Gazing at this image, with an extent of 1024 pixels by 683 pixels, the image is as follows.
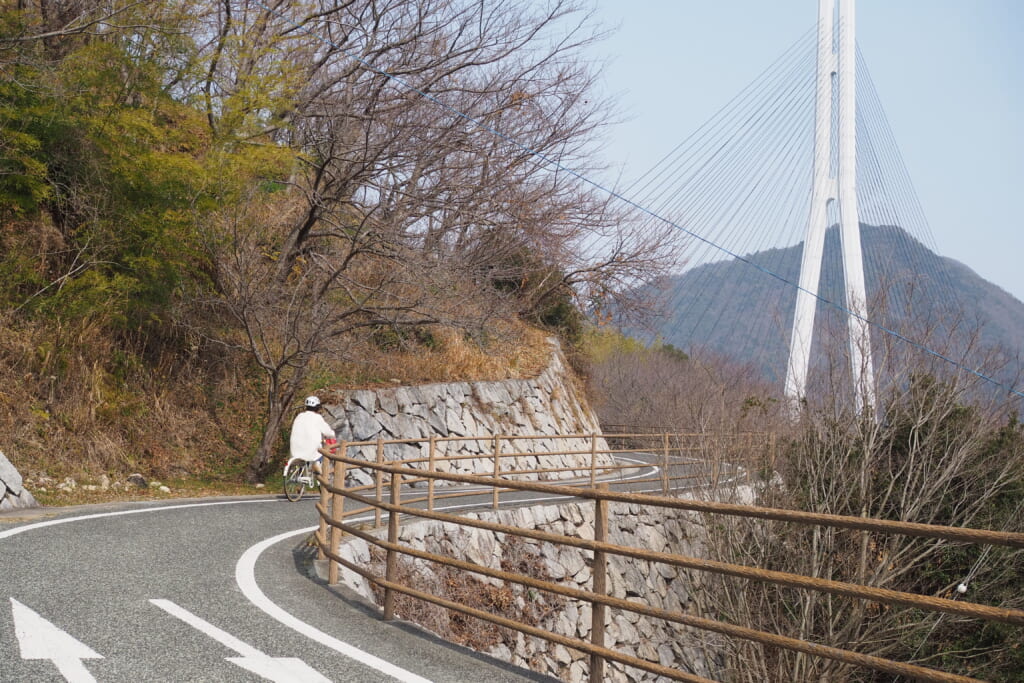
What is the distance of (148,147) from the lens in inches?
707

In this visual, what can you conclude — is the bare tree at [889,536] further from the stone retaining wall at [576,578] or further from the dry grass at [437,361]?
the dry grass at [437,361]

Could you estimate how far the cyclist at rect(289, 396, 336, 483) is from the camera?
13.7 m

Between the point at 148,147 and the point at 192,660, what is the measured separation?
51.3 ft

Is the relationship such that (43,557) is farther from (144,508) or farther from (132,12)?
(132,12)

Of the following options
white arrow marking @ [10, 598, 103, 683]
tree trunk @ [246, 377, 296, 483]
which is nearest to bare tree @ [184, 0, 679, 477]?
tree trunk @ [246, 377, 296, 483]

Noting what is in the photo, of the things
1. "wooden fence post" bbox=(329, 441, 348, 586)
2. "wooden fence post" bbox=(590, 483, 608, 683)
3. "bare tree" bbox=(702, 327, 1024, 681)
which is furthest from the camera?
"bare tree" bbox=(702, 327, 1024, 681)

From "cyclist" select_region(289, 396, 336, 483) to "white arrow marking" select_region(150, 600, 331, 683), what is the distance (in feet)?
27.5

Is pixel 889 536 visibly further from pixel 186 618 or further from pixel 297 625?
pixel 186 618

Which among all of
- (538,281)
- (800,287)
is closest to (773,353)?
(800,287)

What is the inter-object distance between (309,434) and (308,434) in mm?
16

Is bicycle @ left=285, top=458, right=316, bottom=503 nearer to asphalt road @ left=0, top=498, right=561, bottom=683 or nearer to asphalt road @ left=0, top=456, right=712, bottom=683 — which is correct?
asphalt road @ left=0, top=456, right=712, bottom=683

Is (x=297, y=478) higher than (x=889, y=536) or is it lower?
higher

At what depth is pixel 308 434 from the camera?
45.3 ft

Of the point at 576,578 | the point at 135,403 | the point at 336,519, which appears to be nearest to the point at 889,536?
the point at 576,578
